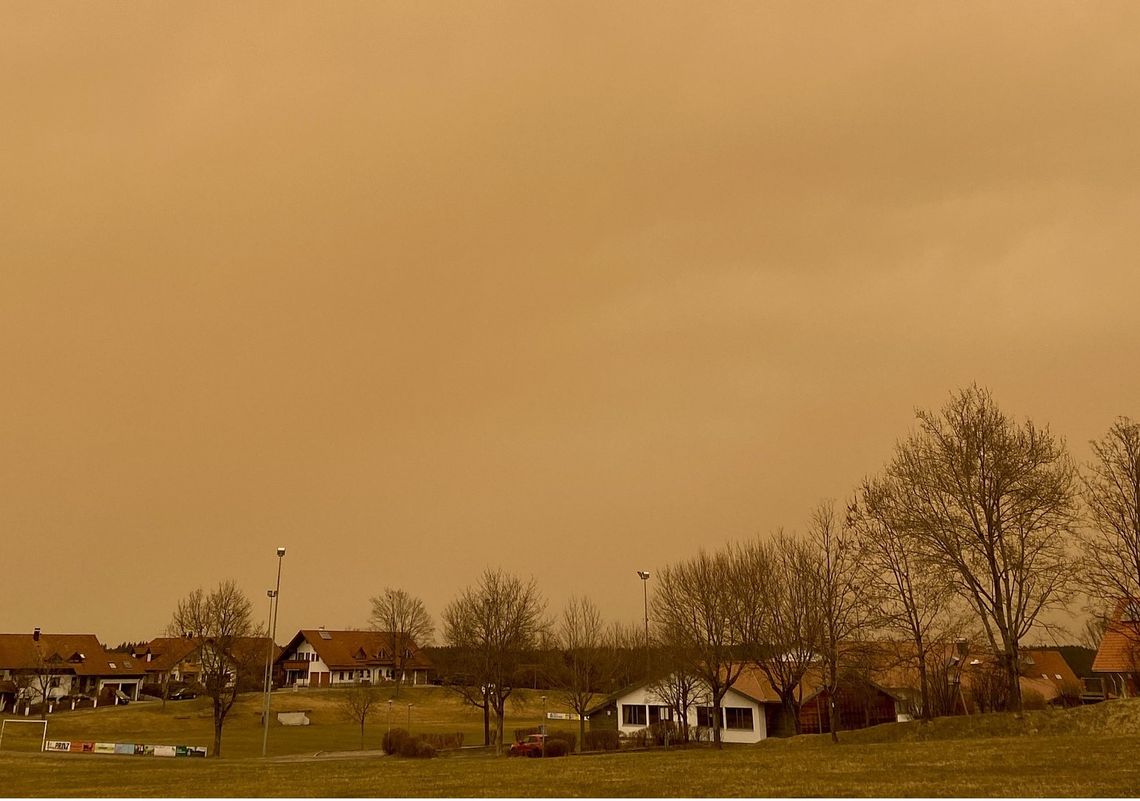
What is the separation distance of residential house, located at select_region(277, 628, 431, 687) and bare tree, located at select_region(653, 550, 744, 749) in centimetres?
9393

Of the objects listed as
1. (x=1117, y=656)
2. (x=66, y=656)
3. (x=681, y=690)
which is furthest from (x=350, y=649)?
(x=1117, y=656)

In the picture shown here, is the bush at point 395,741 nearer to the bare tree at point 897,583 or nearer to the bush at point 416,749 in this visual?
the bush at point 416,749

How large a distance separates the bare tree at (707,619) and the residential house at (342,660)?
3698 inches

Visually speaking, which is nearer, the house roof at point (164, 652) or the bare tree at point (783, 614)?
the bare tree at point (783, 614)

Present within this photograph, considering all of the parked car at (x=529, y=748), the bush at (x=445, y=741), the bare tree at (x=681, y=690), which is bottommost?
the bush at (x=445, y=741)

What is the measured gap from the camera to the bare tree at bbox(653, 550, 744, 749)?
2133 inches

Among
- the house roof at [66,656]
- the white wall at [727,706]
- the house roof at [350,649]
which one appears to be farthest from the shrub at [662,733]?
the house roof at [66,656]

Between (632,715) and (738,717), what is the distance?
9.88 meters

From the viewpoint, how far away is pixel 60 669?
121000 mm

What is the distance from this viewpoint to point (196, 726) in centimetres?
8456

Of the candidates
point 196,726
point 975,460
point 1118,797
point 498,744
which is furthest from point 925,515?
point 196,726

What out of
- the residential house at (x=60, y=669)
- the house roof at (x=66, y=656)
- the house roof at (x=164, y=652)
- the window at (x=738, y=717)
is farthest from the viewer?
the house roof at (x=164, y=652)

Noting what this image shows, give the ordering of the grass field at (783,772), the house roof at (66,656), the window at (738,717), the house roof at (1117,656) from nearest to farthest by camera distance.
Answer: the grass field at (783,772) → the house roof at (1117,656) → the window at (738,717) → the house roof at (66,656)

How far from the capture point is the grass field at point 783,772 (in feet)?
67.0
